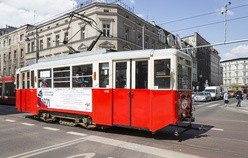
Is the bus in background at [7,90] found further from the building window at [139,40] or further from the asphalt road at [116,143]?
the building window at [139,40]

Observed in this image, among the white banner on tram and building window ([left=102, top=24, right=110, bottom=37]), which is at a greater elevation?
building window ([left=102, top=24, right=110, bottom=37])

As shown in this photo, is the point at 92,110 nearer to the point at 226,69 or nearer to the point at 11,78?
the point at 11,78

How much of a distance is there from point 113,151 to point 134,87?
2.92m

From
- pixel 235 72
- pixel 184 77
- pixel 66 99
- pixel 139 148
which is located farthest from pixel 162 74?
pixel 235 72

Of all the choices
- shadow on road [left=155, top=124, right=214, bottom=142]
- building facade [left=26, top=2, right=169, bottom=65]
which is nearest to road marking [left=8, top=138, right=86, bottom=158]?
shadow on road [left=155, top=124, right=214, bottom=142]

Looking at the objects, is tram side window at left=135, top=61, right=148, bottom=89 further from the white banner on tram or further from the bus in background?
the bus in background

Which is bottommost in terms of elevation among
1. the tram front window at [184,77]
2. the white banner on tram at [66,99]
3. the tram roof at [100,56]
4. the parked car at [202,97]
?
the parked car at [202,97]

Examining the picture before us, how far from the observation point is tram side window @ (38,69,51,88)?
15448mm

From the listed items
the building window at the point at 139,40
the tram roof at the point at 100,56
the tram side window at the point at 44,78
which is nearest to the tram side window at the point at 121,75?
the tram roof at the point at 100,56

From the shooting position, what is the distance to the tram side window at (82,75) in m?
13.1

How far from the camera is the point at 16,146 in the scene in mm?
9992

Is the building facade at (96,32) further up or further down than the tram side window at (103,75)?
further up

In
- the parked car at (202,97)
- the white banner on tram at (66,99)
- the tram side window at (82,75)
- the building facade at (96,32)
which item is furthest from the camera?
the parked car at (202,97)

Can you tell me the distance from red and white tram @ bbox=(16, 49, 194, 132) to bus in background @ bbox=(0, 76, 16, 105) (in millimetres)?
16622
